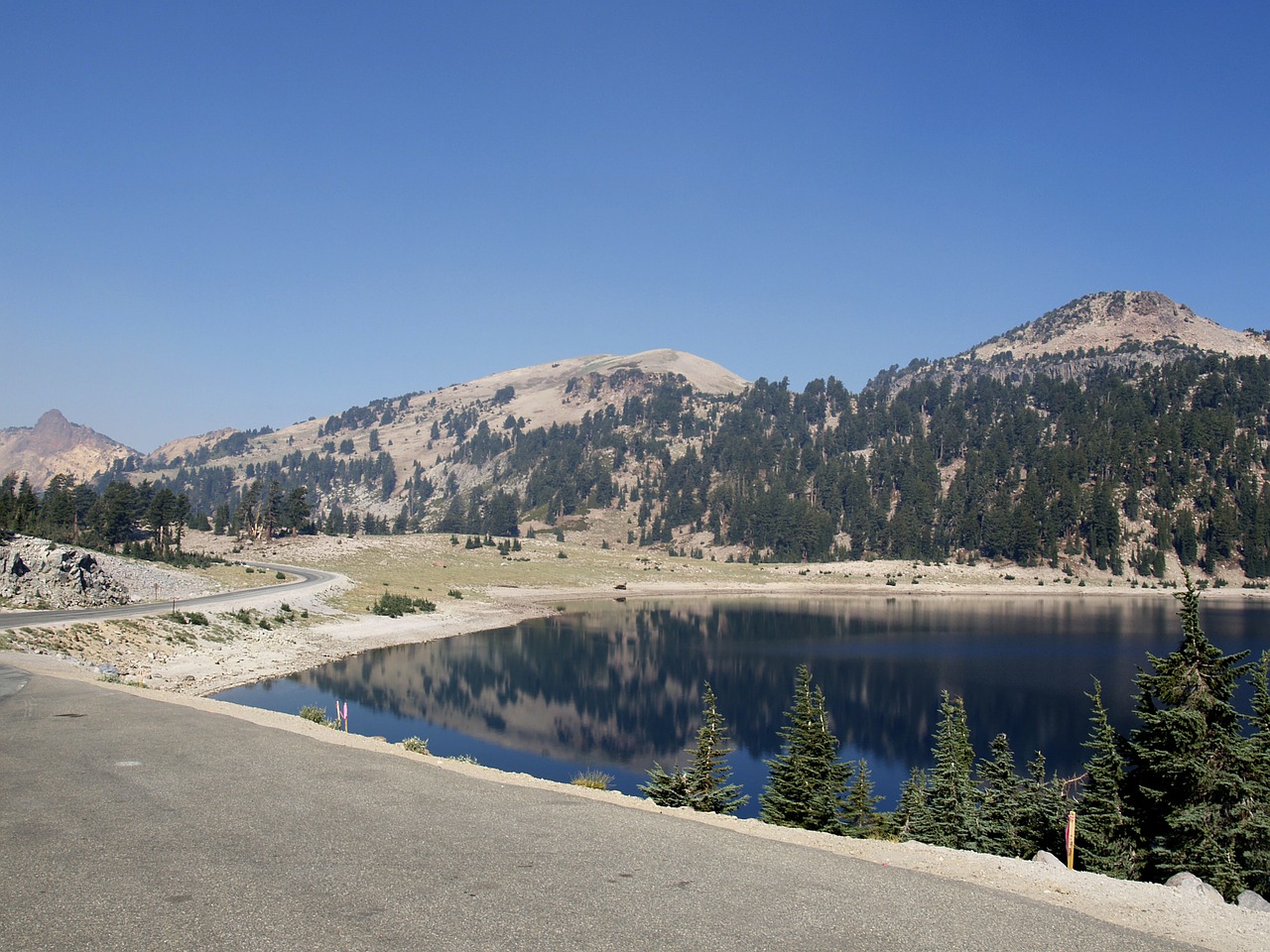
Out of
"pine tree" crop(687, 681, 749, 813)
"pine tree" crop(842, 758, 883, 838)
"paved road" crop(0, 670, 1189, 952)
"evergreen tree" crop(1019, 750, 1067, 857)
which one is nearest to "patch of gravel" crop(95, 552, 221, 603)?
"pine tree" crop(687, 681, 749, 813)

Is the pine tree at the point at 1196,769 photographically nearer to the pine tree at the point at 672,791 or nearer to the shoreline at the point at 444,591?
the pine tree at the point at 672,791

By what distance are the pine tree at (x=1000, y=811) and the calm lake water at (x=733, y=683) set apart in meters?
5.38

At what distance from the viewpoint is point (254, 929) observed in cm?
976

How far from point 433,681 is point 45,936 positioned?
50.3m

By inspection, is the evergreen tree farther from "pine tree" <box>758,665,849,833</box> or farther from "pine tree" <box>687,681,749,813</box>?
"pine tree" <box>687,681,749,813</box>

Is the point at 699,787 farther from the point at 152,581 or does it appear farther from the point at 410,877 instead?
the point at 152,581

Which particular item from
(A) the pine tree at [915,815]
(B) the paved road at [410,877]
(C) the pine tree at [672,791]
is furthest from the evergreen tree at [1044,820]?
(B) the paved road at [410,877]

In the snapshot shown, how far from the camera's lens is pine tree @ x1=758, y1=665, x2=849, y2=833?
984 inches

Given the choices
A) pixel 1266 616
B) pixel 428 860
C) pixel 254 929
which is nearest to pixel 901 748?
pixel 428 860

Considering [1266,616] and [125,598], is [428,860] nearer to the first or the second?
[125,598]

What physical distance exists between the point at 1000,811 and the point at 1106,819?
155 inches

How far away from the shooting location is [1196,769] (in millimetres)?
18828

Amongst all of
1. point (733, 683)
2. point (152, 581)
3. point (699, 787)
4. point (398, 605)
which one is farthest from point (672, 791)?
point (398, 605)

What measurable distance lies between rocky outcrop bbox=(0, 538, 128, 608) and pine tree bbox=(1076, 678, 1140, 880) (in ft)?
193
